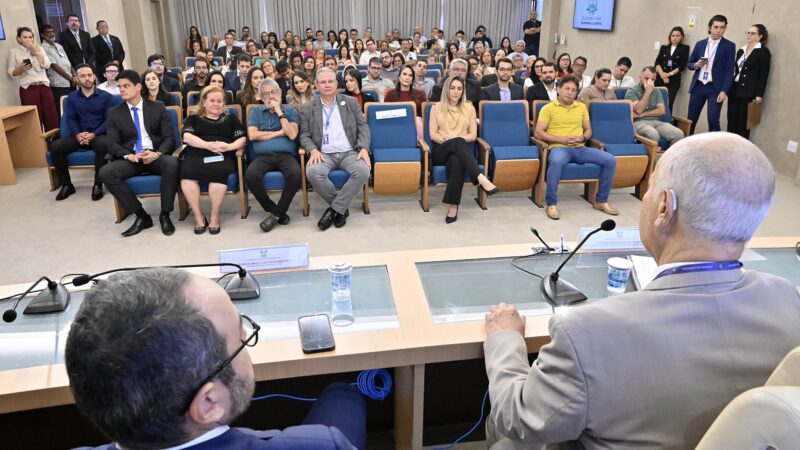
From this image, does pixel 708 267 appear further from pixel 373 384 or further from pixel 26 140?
pixel 26 140

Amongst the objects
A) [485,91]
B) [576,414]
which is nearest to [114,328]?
[576,414]

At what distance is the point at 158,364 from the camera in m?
0.79

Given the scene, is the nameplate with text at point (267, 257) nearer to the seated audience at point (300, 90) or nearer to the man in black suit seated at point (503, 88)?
the seated audience at point (300, 90)

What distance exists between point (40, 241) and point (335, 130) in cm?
230

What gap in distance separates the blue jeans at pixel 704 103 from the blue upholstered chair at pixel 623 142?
177 centimetres

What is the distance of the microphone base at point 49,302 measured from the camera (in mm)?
1752

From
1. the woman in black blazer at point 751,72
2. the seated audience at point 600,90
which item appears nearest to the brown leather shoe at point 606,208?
the seated audience at point 600,90

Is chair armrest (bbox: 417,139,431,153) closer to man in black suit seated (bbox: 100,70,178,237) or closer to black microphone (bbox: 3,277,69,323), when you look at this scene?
man in black suit seated (bbox: 100,70,178,237)

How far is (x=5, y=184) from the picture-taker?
17.5ft

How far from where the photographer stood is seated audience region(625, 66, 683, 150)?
5.43 metres

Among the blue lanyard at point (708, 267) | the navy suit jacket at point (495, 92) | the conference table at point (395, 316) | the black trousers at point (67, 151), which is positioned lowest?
the black trousers at point (67, 151)

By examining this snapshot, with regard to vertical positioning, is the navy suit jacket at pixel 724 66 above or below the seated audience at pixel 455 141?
above

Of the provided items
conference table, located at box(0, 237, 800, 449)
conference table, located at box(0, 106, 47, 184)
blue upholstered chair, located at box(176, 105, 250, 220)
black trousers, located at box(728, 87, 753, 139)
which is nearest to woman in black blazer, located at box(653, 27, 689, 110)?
black trousers, located at box(728, 87, 753, 139)

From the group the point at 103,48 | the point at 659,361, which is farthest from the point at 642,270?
the point at 103,48
